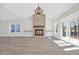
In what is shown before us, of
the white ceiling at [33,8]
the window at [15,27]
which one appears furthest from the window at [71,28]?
the window at [15,27]

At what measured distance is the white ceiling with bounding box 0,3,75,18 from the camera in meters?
2.87

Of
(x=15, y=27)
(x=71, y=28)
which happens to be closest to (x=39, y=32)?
(x=15, y=27)

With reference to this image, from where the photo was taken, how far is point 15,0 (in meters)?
2.75

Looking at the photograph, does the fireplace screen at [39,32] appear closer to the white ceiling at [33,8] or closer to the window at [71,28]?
the white ceiling at [33,8]

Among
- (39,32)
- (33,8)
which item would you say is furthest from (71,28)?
(33,8)

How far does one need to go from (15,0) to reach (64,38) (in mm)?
1196

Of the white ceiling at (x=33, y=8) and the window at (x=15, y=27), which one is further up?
the white ceiling at (x=33, y=8)

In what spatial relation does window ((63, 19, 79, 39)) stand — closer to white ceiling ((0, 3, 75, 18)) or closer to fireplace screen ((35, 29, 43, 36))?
white ceiling ((0, 3, 75, 18))

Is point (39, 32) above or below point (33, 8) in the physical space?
below

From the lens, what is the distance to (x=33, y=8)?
2971 mm

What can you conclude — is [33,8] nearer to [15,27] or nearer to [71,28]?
[15,27]

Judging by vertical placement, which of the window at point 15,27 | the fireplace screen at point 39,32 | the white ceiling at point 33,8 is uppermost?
the white ceiling at point 33,8

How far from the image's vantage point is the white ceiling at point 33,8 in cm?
287

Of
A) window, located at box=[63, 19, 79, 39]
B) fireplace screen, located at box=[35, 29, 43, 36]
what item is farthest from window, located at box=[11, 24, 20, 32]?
window, located at box=[63, 19, 79, 39]
